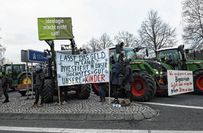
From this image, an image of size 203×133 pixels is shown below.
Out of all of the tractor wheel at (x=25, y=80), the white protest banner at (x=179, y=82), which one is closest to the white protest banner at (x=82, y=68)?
the white protest banner at (x=179, y=82)

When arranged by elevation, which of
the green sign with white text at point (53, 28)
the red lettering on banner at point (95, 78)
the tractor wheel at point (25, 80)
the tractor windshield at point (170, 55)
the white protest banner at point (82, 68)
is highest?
the green sign with white text at point (53, 28)

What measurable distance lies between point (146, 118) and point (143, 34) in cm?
5088

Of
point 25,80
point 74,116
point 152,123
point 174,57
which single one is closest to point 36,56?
point 25,80

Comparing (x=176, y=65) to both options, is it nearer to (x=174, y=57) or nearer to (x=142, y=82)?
(x=174, y=57)

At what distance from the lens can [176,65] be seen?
1678cm

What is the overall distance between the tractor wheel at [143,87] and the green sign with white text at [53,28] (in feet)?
11.4

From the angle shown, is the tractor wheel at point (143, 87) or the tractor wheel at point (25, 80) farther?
the tractor wheel at point (25, 80)

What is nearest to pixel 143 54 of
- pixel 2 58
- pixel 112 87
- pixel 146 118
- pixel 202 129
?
pixel 112 87

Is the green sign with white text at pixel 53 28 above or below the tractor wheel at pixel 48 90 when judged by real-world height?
above

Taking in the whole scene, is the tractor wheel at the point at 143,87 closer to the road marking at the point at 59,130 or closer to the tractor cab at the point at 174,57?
the tractor cab at the point at 174,57

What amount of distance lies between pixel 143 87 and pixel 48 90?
387 cm

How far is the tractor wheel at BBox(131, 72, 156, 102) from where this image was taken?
12953mm

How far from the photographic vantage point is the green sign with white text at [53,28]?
12.2 metres

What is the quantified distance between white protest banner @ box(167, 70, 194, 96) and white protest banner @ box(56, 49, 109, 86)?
122 inches
